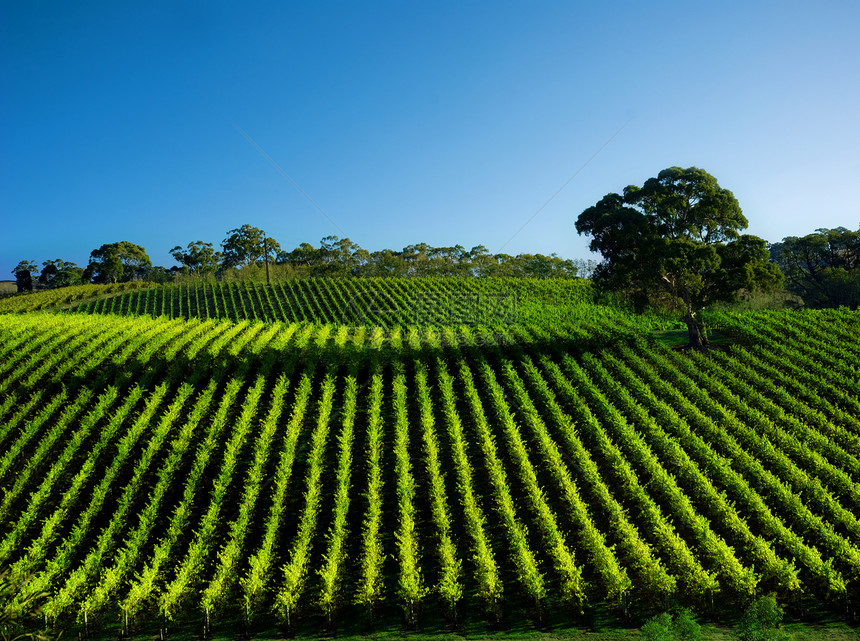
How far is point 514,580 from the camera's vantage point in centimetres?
1146

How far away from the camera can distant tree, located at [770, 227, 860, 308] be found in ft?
153

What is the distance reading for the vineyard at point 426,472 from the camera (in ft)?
35.2

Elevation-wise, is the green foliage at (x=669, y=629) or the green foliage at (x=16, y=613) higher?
the green foliage at (x=16, y=613)

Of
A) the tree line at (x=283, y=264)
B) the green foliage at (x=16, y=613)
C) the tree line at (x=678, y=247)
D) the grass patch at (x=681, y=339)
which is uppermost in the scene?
the tree line at (x=283, y=264)

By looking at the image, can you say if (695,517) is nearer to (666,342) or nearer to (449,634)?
(449,634)

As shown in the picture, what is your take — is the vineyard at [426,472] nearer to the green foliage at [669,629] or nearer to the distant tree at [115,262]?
the green foliage at [669,629]

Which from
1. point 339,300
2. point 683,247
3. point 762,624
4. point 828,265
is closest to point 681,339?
point 683,247

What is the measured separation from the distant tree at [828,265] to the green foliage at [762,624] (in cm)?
4901

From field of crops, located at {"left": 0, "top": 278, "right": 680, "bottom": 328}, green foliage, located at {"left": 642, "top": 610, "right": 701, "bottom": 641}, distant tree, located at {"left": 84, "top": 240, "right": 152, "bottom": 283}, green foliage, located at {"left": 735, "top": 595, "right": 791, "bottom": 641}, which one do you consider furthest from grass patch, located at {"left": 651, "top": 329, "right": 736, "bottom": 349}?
distant tree, located at {"left": 84, "top": 240, "right": 152, "bottom": 283}

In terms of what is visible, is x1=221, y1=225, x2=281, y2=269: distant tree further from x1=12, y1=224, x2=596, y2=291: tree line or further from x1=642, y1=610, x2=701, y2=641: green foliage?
x1=642, y1=610, x2=701, y2=641: green foliage

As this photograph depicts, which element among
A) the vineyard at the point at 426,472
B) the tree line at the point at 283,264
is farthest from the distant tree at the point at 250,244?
the vineyard at the point at 426,472

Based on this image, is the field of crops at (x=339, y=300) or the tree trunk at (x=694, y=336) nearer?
the tree trunk at (x=694, y=336)

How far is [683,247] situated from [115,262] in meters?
81.7

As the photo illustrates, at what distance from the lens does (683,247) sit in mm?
22281
